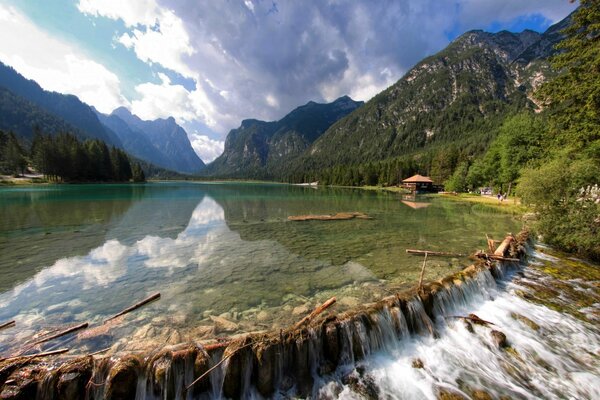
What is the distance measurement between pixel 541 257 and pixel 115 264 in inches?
1064

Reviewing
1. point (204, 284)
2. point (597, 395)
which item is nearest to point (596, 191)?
point (597, 395)

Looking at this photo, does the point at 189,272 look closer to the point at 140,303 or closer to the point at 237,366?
the point at 140,303

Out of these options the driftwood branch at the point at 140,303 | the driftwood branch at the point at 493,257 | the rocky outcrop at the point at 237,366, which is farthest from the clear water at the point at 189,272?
the rocky outcrop at the point at 237,366

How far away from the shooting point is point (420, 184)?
101 m

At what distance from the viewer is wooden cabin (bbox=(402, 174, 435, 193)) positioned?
99.0 meters

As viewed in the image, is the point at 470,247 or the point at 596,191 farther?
the point at 470,247

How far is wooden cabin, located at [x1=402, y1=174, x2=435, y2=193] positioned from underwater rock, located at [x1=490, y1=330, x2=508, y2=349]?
99159mm

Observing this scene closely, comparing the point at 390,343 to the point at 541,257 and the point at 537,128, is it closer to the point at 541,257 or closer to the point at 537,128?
the point at 541,257

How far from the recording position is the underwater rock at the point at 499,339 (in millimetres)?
7949

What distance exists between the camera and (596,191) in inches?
655

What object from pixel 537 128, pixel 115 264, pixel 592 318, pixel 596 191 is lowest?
pixel 115 264

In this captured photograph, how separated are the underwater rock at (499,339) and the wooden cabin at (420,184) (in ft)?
325

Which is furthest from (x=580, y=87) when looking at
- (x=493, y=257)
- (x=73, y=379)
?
(x=73, y=379)

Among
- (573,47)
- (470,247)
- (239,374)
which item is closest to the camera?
(239,374)
